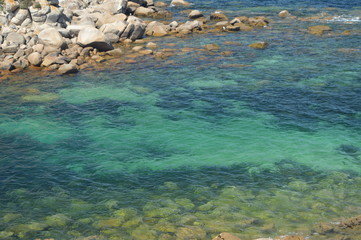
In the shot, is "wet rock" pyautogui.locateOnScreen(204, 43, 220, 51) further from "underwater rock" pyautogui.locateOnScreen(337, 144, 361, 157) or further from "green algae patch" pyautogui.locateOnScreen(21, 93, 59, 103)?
"underwater rock" pyautogui.locateOnScreen(337, 144, 361, 157)

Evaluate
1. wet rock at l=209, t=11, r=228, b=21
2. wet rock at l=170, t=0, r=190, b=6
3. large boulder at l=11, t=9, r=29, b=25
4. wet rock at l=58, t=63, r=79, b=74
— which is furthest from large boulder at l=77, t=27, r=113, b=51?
wet rock at l=170, t=0, r=190, b=6

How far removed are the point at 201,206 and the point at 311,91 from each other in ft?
65.8

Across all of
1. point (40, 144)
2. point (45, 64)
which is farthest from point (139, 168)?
point (45, 64)

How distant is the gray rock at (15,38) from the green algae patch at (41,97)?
1311 centimetres

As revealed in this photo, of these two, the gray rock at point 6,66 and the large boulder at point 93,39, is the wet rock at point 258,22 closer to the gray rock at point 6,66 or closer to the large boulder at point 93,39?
the large boulder at point 93,39

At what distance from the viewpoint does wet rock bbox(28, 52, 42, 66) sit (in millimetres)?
45062

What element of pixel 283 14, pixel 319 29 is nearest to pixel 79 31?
pixel 319 29

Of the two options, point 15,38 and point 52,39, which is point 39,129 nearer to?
point 52,39

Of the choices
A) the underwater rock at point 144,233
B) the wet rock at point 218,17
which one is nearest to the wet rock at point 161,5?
the wet rock at point 218,17

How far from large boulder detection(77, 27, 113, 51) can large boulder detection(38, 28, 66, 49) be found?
2199 millimetres

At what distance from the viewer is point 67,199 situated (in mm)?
22172

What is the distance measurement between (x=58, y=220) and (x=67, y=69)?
83.6 feet

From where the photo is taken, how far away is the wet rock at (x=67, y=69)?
43250 mm

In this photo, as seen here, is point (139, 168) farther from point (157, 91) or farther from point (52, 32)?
point (52, 32)
